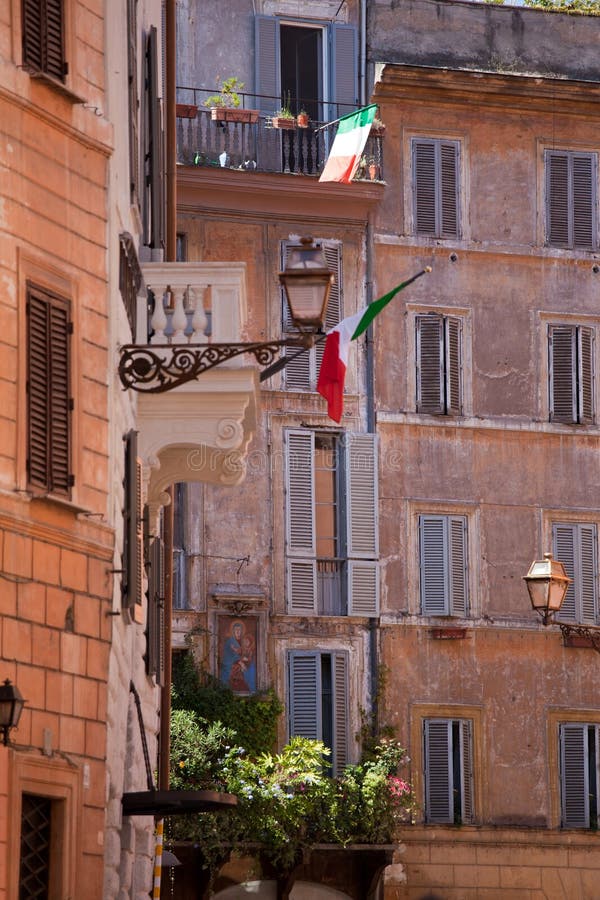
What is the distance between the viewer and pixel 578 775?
3244 centimetres

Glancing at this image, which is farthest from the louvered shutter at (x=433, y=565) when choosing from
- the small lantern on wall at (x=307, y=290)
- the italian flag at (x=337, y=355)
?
the small lantern on wall at (x=307, y=290)

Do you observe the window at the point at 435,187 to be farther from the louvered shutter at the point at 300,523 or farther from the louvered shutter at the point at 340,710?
the louvered shutter at the point at 340,710

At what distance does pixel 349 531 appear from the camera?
3212cm

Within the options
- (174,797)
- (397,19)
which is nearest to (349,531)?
(397,19)

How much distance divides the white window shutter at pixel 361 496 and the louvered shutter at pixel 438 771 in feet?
9.10

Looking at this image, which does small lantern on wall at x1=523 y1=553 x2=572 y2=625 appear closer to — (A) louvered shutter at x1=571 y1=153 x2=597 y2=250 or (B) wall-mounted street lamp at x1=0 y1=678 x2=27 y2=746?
(B) wall-mounted street lamp at x1=0 y1=678 x2=27 y2=746

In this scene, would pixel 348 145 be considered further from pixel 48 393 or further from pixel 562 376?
pixel 48 393

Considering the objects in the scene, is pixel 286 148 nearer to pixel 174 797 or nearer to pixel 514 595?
pixel 514 595

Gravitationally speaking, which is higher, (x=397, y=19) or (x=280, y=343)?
(x=397, y=19)

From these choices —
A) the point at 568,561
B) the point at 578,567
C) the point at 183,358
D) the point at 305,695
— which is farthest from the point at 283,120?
the point at 183,358

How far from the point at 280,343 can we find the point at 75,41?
319 cm

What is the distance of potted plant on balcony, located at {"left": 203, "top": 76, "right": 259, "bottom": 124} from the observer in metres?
32.7

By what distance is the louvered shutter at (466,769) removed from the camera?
105 feet

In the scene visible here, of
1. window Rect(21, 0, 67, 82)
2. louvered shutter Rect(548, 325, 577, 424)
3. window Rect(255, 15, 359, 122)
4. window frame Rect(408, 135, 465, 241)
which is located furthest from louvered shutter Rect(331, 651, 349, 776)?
window Rect(21, 0, 67, 82)
